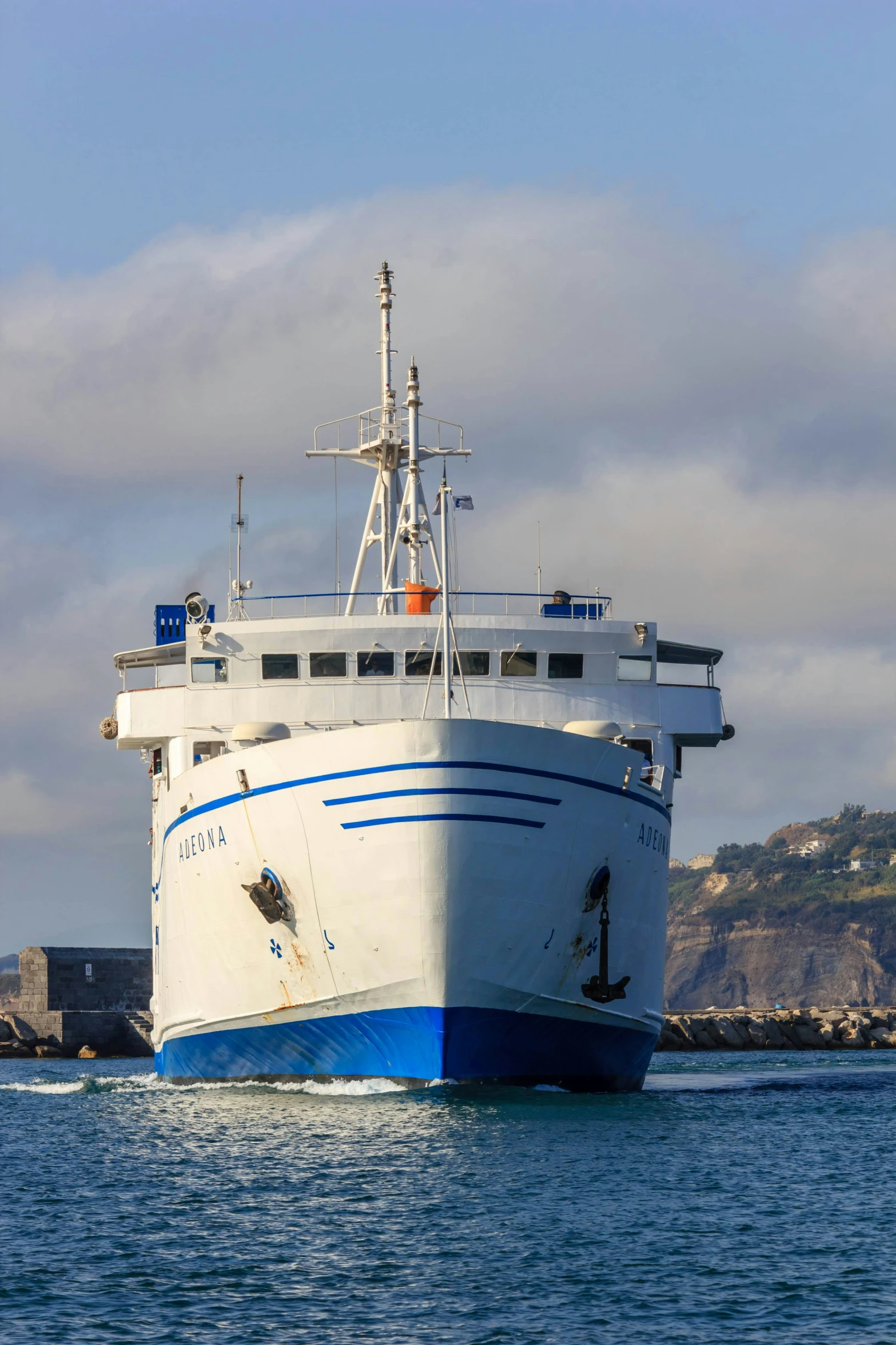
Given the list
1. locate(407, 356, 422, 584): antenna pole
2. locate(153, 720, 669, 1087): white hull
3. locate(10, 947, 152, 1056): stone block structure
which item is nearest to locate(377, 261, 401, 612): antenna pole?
locate(407, 356, 422, 584): antenna pole

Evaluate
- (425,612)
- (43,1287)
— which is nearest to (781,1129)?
(425,612)

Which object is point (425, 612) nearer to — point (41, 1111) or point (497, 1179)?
point (41, 1111)

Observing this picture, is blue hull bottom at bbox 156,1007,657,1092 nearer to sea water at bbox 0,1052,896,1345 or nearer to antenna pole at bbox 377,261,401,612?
sea water at bbox 0,1052,896,1345

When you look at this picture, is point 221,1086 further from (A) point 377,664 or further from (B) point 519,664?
(B) point 519,664

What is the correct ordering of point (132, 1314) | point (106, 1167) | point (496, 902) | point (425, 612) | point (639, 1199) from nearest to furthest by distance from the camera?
point (132, 1314), point (639, 1199), point (106, 1167), point (496, 902), point (425, 612)

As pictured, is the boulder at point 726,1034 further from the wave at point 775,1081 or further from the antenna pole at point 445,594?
the antenna pole at point 445,594

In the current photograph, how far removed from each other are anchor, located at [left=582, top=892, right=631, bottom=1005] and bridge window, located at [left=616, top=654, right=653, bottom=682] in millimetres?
6145

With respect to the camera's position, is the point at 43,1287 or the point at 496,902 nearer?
the point at 43,1287

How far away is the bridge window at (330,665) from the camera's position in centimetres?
3062

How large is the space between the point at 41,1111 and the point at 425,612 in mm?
12824

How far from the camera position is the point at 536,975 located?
25219mm

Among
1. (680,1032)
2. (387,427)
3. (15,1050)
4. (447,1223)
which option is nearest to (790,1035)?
(680,1032)

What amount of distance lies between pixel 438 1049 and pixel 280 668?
8.96 meters

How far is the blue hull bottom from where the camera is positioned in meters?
24.7
